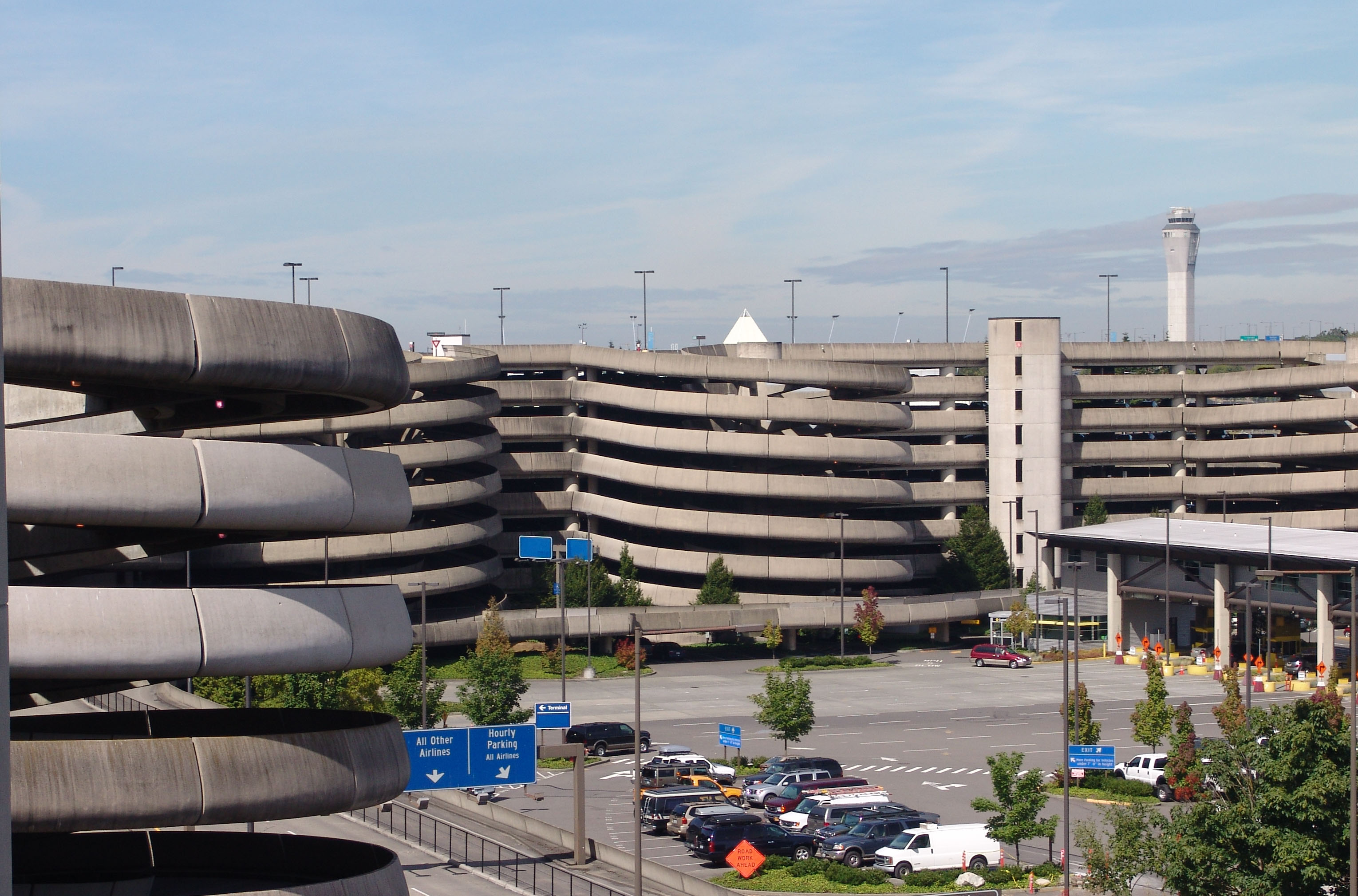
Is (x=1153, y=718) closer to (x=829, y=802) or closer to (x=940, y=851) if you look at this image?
(x=829, y=802)

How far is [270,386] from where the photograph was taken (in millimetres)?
18969

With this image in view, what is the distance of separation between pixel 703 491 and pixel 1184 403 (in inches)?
1767

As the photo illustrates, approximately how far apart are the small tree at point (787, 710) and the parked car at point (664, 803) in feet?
36.3

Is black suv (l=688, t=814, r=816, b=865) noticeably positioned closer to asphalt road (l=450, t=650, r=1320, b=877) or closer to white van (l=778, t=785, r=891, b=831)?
asphalt road (l=450, t=650, r=1320, b=877)

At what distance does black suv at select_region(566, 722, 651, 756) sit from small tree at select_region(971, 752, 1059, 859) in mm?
22687

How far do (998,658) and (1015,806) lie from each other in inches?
1878

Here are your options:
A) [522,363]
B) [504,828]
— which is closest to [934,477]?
[522,363]

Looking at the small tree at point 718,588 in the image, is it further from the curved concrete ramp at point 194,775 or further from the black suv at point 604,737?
the curved concrete ramp at point 194,775

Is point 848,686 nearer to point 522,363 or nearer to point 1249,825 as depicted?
point 522,363

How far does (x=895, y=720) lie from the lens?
73.2 metres

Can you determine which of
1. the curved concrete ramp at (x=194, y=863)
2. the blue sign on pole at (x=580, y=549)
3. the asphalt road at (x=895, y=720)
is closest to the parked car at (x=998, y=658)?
the asphalt road at (x=895, y=720)

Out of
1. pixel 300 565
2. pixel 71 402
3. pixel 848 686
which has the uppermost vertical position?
pixel 71 402

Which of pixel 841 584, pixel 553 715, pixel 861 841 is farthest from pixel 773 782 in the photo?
pixel 841 584

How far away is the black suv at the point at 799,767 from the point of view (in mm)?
56375
